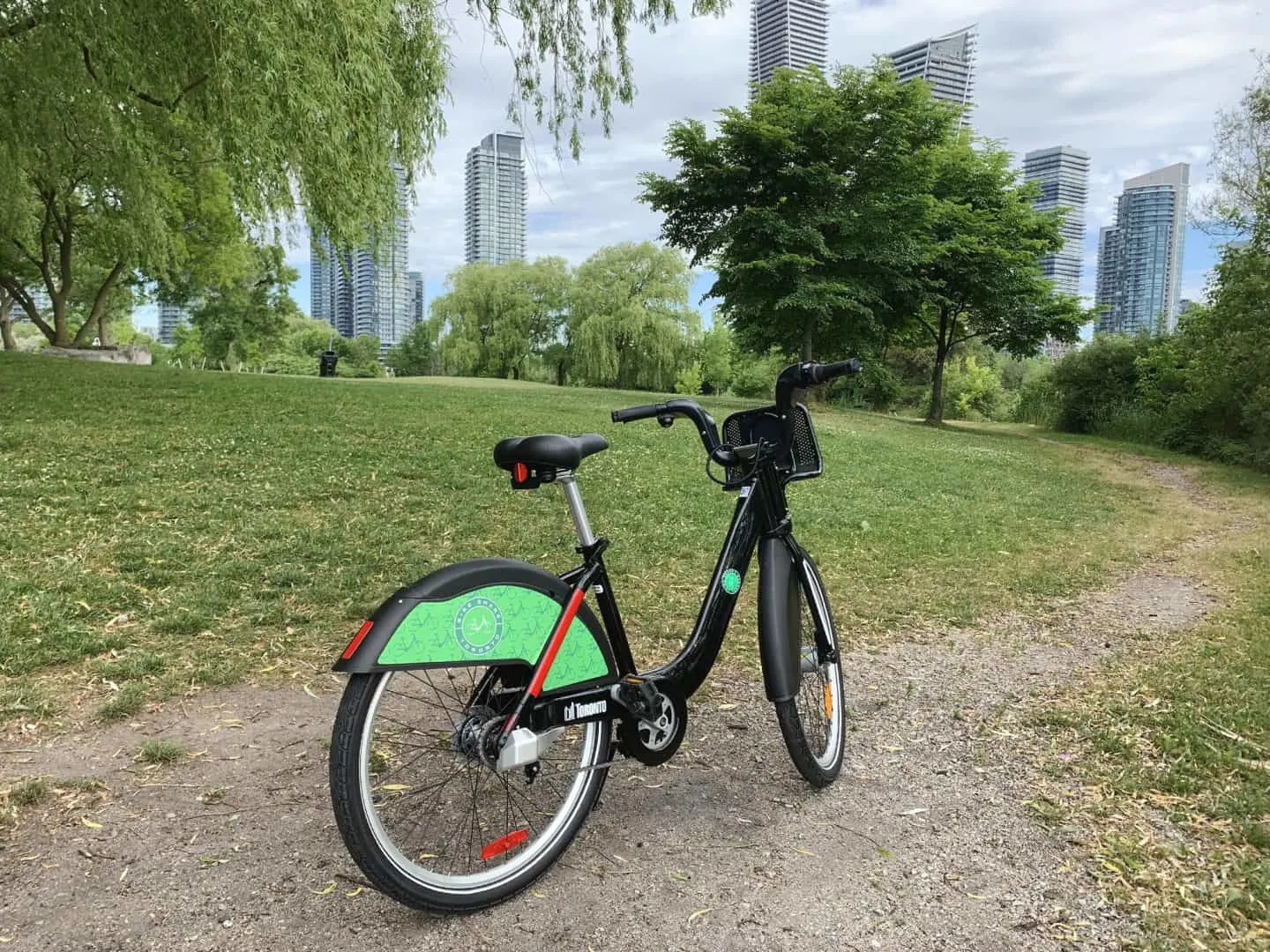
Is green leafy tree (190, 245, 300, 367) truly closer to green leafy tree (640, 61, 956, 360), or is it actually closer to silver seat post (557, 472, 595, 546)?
green leafy tree (640, 61, 956, 360)

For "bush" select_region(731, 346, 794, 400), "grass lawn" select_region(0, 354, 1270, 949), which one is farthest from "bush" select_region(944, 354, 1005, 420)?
"grass lawn" select_region(0, 354, 1270, 949)

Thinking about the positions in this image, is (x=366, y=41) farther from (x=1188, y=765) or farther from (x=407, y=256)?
(x=1188, y=765)

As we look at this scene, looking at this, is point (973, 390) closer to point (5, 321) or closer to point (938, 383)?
point (938, 383)

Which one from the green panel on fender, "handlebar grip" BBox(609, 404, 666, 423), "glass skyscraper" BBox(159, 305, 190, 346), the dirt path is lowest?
the dirt path

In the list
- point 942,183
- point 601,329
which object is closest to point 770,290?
point 942,183

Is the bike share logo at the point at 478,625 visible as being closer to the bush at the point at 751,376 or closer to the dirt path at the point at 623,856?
the dirt path at the point at 623,856

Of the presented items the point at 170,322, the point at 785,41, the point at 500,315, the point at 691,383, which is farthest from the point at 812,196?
the point at 170,322

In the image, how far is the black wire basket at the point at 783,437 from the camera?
271 cm

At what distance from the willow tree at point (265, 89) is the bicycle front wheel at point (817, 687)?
4785mm

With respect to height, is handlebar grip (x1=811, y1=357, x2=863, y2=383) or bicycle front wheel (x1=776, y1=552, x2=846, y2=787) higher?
handlebar grip (x1=811, y1=357, x2=863, y2=383)

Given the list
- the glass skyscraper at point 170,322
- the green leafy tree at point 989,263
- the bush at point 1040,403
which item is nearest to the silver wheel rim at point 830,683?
the green leafy tree at point 989,263

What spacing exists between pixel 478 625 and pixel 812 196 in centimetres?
2369

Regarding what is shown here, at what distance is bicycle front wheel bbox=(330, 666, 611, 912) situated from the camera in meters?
1.93

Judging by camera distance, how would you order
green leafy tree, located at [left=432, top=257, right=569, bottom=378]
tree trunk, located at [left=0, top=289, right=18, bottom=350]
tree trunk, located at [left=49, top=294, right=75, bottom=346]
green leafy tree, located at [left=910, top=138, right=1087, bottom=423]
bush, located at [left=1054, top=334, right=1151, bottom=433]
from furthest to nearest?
green leafy tree, located at [left=432, top=257, right=569, bottom=378]
tree trunk, located at [left=0, top=289, right=18, bottom=350]
bush, located at [left=1054, top=334, right=1151, bottom=433]
tree trunk, located at [left=49, top=294, right=75, bottom=346]
green leafy tree, located at [left=910, top=138, right=1087, bottom=423]
